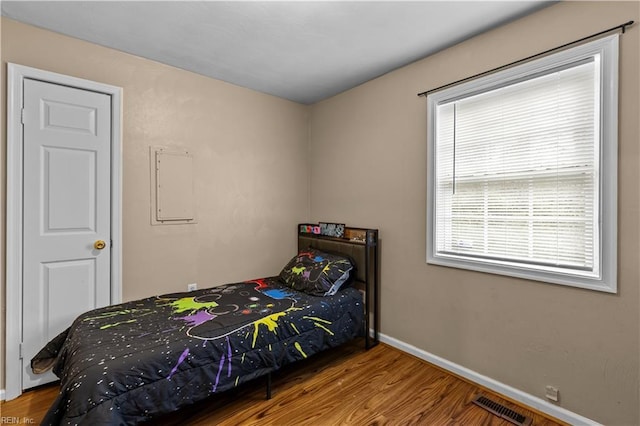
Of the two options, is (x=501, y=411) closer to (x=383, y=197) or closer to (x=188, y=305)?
(x=383, y=197)

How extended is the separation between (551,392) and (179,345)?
2315 millimetres

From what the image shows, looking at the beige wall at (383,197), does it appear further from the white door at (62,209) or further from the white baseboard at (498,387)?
the white door at (62,209)

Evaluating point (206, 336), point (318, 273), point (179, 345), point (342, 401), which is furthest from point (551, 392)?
point (179, 345)

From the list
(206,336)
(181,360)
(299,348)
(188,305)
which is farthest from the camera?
(188,305)

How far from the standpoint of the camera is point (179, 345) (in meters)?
1.80

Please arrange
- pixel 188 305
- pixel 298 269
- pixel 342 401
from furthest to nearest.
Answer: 1. pixel 298 269
2. pixel 188 305
3. pixel 342 401

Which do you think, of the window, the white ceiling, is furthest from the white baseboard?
the white ceiling

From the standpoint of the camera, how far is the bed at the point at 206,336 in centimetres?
155

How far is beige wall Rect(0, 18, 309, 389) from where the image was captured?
8.05 feet

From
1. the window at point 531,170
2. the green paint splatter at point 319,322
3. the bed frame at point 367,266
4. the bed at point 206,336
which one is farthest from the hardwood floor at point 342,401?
the window at point 531,170

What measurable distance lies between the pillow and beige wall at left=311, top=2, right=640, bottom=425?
475 mm

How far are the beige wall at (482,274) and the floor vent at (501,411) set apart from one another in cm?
19

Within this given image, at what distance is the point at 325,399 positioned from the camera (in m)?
2.16

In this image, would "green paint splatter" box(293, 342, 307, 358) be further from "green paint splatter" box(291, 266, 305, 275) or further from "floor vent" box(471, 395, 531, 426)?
"floor vent" box(471, 395, 531, 426)
